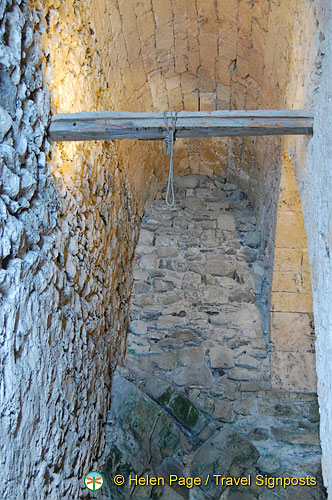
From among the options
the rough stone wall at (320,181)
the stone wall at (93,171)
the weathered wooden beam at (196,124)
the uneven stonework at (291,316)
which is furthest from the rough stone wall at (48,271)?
the uneven stonework at (291,316)

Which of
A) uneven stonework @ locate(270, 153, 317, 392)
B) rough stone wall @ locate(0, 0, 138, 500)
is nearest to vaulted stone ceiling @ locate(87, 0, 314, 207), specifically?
rough stone wall @ locate(0, 0, 138, 500)

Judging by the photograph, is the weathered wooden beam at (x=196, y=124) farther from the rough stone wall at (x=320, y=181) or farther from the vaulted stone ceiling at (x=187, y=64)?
the vaulted stone ceiling at (x=187, y=64)

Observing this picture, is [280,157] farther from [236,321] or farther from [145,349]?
[145,349]

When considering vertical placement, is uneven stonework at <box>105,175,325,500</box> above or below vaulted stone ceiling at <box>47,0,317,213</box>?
below

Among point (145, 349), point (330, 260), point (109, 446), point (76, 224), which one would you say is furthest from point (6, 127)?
point (145, 349)

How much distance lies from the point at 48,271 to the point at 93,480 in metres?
1.37

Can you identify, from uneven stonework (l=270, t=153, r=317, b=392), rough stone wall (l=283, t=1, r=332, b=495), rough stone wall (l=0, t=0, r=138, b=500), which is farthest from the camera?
uneven stonework (l=270, t=153, r=317, b=392)

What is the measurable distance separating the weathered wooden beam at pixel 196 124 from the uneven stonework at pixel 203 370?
1.87m

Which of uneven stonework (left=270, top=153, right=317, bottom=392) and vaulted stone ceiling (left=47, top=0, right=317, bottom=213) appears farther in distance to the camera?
uneven stonework (left=270, top=153, right=317, bottom=392)

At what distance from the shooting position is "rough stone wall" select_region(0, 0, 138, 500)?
1887mm

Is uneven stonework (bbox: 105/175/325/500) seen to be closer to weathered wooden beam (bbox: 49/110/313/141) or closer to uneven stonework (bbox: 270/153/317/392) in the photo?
uneven stonework (bbox: 270/153/317/392)

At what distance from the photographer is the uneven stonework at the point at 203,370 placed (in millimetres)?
3191

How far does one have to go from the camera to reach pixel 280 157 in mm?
3303

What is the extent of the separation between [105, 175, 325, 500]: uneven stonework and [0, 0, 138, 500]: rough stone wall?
0.40 metres
